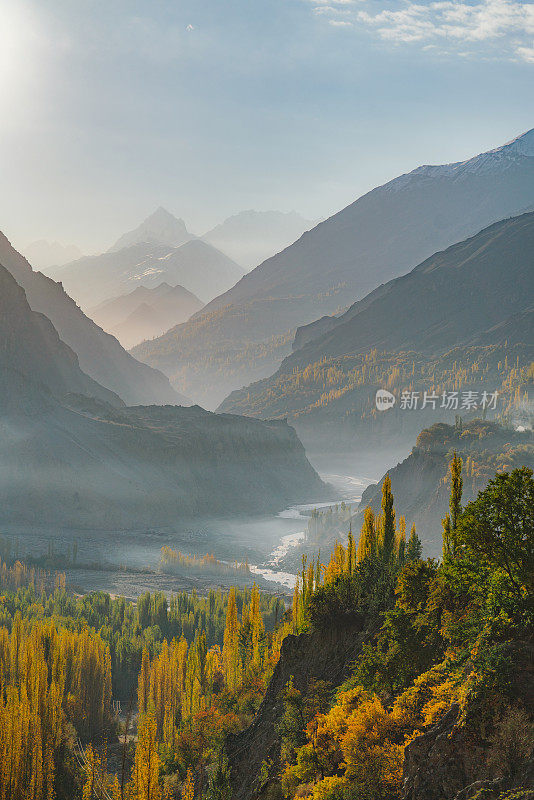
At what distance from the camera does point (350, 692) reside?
38.1m

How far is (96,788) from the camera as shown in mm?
71188

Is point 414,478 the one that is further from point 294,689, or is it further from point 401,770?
point 401,770

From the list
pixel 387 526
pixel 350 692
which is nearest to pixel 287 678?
pixel 387 526

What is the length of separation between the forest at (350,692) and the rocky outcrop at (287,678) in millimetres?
257

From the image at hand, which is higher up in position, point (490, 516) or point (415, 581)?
point (490, 516)

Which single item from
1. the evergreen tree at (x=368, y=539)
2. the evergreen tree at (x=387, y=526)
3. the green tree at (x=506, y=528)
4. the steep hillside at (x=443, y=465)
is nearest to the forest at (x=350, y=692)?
the green tree at (x=506, y=528)

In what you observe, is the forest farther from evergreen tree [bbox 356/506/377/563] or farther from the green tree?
evergreen tree [bbox 356/506/377/563]

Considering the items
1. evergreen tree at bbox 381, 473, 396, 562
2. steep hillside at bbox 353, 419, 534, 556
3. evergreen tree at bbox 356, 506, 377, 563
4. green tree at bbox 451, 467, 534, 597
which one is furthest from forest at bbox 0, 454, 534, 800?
steep hillside at bbox 353, 419, 534, 556

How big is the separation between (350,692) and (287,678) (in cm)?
1653

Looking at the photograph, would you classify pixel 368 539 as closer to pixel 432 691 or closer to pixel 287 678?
pixel 287 678

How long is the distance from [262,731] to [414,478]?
460ft

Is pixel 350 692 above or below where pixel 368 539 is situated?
below

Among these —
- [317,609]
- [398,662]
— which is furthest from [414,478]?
[398,662]

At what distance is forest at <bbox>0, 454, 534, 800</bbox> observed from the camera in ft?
90.7
